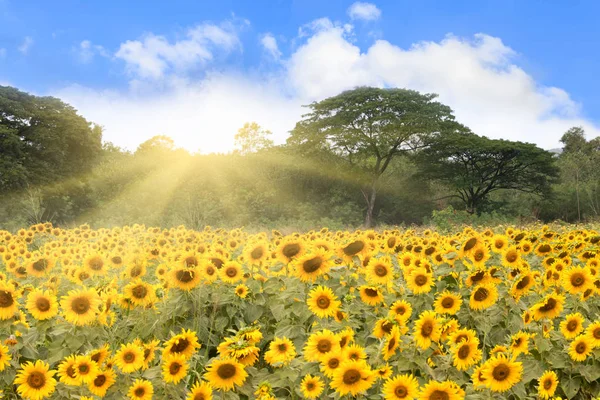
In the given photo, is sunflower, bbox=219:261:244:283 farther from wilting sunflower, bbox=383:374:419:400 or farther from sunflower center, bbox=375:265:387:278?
wilting sunflower, bbox=383:374:419:400

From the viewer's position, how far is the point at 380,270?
10.7ft

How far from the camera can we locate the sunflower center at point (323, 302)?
2637mm

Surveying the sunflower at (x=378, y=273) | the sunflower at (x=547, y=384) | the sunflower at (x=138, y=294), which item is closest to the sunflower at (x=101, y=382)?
the sunflower at (x=138, y=294)

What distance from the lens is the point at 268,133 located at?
39031 millimetres

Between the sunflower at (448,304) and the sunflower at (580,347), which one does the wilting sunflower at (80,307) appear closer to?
the sunflower at (448,304)

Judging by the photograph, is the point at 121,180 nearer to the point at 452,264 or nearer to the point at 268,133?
the point at 268,133

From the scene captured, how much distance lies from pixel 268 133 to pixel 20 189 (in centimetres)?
1953

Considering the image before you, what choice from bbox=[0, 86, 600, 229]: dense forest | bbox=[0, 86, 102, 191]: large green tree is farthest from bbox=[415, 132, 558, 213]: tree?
bbox=[0, 86, 102, 191]: large green tree

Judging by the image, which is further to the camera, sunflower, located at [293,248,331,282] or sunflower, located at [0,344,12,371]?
sunflower, located at [293,248,331,282]

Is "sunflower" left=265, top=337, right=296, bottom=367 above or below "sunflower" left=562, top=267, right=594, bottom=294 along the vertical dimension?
below

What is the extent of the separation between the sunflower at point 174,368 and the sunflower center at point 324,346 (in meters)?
0.62

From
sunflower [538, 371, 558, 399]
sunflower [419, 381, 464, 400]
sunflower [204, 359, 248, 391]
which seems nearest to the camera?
sunflower [419, 381, 464, 400]

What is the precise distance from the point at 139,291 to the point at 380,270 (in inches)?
66.0

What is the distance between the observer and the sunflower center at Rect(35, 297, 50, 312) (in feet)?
9.34
